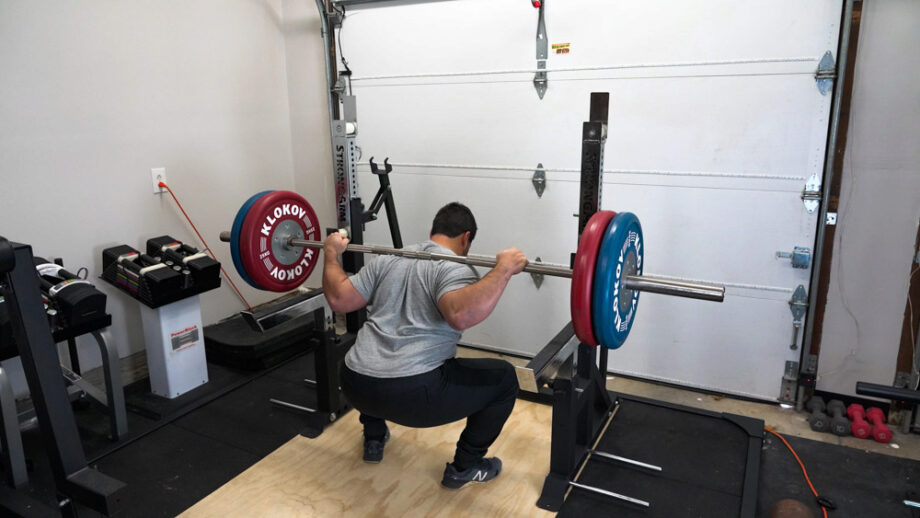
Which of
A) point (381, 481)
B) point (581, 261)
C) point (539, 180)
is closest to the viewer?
point (581, 261)

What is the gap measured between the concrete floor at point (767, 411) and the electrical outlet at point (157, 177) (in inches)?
83.8

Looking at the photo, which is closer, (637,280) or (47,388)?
(47,388)

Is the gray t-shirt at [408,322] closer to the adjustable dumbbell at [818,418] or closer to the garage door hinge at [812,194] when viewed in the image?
the garage door hinge at [812,194]

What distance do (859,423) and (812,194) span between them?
1009 millimetres

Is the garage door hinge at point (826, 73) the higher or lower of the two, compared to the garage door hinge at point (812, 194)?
higher

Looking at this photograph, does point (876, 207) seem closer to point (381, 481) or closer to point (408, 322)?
point (408, 322)

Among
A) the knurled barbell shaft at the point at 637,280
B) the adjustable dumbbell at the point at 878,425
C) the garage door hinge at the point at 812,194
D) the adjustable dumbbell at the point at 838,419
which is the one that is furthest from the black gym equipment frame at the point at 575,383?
the garage door hinge at the point at 812,194

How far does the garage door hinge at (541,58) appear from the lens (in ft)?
9.98

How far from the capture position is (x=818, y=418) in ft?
8.82

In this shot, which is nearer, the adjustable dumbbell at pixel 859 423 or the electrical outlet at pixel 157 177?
the adjustable dumbbell at pixel 859 423

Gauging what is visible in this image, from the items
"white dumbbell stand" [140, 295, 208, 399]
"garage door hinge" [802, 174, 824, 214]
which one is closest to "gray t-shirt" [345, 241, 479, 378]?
"white dumbbell stand" [140, 295, 208, 399]

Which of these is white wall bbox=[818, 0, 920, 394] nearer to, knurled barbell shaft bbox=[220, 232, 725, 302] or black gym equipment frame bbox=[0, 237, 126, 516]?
knurled barbell shaft bbox=[220, 232, 725, 302]

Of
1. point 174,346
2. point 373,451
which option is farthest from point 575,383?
point 174,346

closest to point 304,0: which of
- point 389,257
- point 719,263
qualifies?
point 389,257
